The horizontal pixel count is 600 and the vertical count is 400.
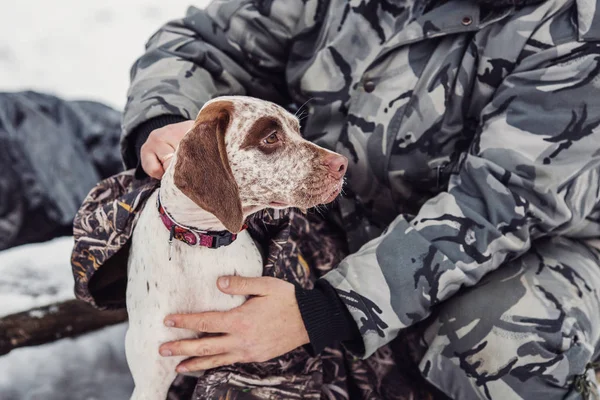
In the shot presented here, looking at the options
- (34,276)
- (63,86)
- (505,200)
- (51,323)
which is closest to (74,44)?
(63,86)

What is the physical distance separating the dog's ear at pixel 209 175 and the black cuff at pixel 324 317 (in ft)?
1.03

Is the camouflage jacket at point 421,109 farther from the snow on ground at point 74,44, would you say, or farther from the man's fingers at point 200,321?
the snow on ground at point 74,44

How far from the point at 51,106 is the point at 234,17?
5.34 ft

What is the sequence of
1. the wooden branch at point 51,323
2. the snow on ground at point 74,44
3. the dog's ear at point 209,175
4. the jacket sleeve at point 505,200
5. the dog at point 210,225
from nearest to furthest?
1. the dog's ear at point 209,175
2. the dog at point 210,225
3. the jacket sleeve at point 505,200
4. the wooden branch at point 51,323
5. the snow on ground at point 74,44

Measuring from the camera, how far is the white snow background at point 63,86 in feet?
6.83

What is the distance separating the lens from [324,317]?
1.49m

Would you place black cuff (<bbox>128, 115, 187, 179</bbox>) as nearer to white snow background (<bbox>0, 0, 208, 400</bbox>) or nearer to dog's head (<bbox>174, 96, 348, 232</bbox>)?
dog's head (<bbox>174, 96, 348, 232</bbox>)

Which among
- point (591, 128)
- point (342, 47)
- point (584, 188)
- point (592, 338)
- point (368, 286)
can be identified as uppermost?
point (342, 47)

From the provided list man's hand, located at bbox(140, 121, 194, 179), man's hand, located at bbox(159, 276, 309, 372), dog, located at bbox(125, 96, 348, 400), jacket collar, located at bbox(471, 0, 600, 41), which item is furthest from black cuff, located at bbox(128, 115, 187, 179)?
jacket collar, located at bbox(471, 0, 600, 41)

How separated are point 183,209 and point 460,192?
0.72m

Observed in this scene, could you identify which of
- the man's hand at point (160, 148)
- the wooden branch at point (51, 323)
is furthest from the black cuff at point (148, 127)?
the wooden branch at point (51, 323)

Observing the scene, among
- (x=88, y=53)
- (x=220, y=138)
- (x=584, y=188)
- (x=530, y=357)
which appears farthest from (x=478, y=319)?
(x=88, y=53)

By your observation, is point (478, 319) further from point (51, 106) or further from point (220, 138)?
point (51, 106)

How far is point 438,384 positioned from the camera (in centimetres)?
164
